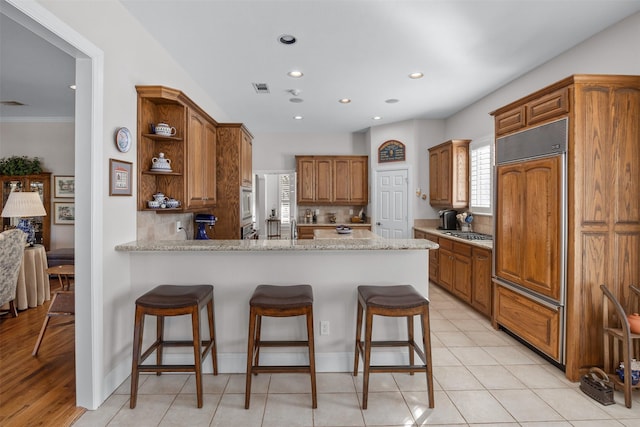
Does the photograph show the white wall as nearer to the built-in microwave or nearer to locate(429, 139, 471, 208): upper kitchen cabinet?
the built-in microwave

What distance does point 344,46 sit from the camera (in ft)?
10.2

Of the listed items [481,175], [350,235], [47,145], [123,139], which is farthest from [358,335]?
[47,145]

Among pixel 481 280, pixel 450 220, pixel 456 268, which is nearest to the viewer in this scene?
pixel 481 280

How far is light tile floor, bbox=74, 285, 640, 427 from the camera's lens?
199 cm

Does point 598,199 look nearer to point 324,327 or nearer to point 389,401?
point 389,401

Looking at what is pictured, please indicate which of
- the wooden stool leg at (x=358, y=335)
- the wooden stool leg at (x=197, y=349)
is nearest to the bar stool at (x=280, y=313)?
the wooden stool leg at (x=197, y=349)

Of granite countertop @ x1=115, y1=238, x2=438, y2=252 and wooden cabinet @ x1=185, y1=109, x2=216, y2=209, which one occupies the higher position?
wooden cabinet @ x1=185, y1=109, x2=216, y2=209

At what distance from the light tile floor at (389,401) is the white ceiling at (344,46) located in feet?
9.30

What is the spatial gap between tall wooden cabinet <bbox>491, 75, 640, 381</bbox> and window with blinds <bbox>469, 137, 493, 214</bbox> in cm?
202

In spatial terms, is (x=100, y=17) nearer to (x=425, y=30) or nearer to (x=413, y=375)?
(x=425, y=30)

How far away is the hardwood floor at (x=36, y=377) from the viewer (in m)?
2.04

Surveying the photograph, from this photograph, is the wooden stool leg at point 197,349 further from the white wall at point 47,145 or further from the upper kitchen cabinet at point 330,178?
the white wall at point 47,145

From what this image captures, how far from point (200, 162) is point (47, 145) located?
4.38 metres

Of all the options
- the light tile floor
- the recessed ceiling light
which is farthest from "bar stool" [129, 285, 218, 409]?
the recessed ceiling light
